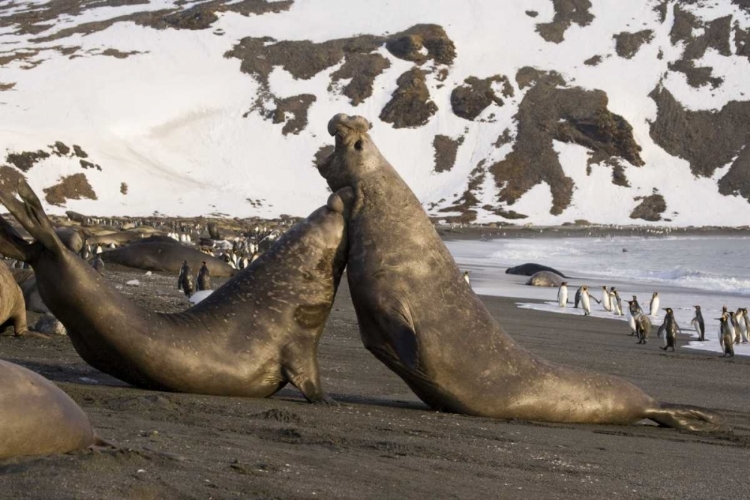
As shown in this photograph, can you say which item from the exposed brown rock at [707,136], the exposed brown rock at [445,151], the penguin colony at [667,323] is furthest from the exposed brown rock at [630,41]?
the penguin colony at [667,323]

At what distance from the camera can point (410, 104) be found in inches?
4500

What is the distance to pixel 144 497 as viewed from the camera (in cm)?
418

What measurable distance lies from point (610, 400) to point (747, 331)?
12.9 meters

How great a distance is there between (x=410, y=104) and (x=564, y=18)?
28472 millimetres

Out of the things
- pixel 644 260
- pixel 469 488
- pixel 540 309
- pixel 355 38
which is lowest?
pixel 644 260

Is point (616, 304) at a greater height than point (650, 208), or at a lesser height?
greater

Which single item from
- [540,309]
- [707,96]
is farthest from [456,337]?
[707,96]

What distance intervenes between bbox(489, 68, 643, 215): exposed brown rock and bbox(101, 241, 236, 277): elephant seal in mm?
76022

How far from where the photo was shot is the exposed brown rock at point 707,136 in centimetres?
11093

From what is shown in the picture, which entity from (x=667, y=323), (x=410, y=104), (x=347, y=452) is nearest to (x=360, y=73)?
(x=410, y=104)

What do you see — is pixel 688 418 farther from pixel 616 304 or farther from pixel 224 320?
pixel 616 304

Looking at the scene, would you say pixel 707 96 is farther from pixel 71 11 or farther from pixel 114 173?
pixel 71 11

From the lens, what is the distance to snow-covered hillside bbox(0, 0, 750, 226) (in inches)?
3947

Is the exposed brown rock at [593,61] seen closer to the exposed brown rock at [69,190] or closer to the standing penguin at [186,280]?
the exposed brown rock at [69,190]
